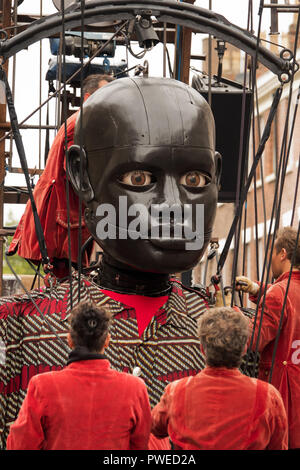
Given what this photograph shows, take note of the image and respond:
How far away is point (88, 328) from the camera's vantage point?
309cm

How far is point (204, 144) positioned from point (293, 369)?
1098 millimetres

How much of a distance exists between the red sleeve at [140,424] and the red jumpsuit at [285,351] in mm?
1057

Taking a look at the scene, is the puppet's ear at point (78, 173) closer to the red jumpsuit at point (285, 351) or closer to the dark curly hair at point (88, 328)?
the dark curly hair at point (88, 328)

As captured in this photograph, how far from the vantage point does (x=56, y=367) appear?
372cm

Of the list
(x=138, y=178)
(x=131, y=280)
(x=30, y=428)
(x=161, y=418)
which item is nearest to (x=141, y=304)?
(x=131, y=280)

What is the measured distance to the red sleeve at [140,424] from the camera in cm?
307

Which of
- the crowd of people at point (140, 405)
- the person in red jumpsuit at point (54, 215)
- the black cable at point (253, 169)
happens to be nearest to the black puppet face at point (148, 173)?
the black cable at point (253, 169)

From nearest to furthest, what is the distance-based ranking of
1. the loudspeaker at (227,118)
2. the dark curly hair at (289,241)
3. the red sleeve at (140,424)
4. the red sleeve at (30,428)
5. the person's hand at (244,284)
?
the red sleeve at (30,428) < the red sleeve at (140,424) < the person's hand at (244,284) < the dark curly hair at (289,241) < the loudspeaker at (227,118)

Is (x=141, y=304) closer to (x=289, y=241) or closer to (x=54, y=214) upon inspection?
(x=54, y=214)

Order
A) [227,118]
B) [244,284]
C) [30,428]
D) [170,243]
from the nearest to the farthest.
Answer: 1. [30,428]
2. [170,243]
3. [244,284]
4. [227,118]

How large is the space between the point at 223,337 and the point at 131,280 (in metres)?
0.81

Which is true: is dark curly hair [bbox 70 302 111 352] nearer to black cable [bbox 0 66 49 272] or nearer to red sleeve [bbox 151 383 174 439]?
red sleeve [bbox 151 383 174 439]
